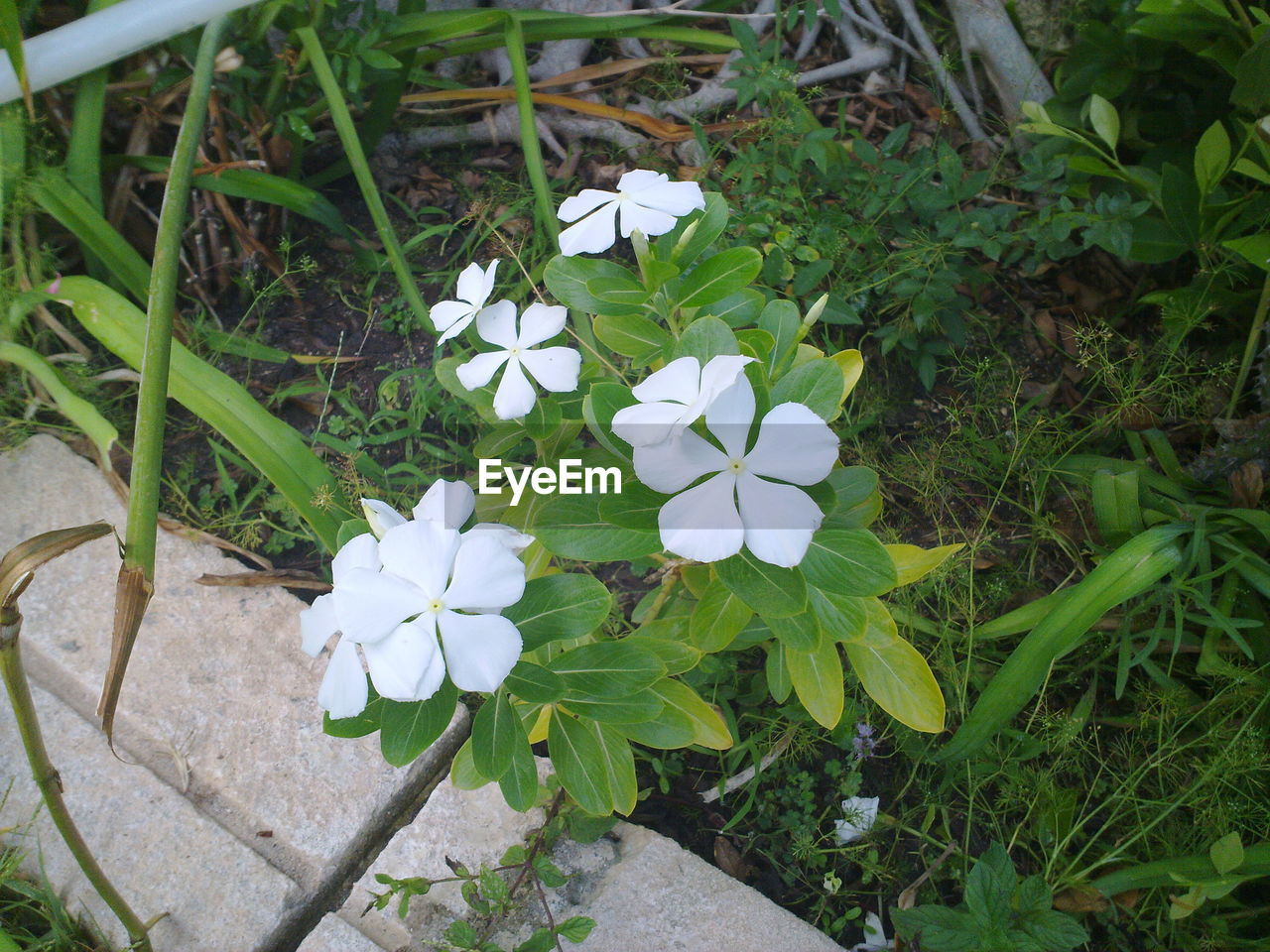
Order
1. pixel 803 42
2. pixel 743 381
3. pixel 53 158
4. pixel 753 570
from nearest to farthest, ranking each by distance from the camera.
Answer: pixel 743 381 → pixel 753 570 → pixel 53 158 → pixel 803 42

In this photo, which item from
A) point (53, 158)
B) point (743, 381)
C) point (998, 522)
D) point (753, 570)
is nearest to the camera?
point (743, 381)

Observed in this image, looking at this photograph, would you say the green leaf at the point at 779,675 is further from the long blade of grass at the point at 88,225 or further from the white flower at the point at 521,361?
the long blade of grass at the point at 88,225

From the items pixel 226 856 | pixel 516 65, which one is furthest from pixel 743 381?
pixel 516 65

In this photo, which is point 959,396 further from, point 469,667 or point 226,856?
point 226,856

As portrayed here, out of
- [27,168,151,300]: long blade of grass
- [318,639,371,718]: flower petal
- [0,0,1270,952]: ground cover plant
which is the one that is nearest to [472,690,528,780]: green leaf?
[0,0,1270,952]: ground cover plant

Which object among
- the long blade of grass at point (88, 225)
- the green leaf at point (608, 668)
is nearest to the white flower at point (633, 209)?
the green leaf at point (608, 668)

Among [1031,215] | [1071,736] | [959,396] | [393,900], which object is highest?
[1031,215]
